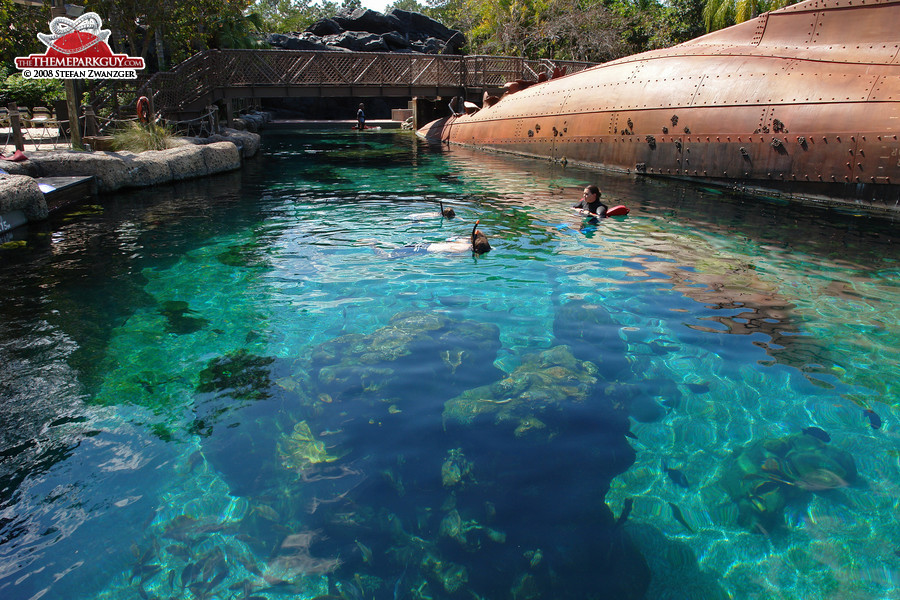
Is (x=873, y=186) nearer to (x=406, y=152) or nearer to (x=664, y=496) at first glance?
(x=664, y=496)

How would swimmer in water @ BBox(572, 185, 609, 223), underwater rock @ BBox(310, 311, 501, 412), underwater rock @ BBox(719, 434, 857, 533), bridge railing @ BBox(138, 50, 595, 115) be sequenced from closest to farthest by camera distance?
underwater rock @ BBox(719, 434, 857, 533) < underwater rock @ BBox(310, 311, 501, 412) < swimmer in water @ BBox(572, 185, 609, 223) < bridge railing @ BBox(138, 50, 595, 115)

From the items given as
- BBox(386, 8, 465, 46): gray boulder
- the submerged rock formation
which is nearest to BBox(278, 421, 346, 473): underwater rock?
the submerged rock formation

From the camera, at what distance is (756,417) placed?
4.84 metres

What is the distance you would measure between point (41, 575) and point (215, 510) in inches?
37.7

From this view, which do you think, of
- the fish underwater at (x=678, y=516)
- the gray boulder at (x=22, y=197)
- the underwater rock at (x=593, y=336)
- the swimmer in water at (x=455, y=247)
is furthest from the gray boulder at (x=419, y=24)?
the fish underwater at (x=678, y=516)

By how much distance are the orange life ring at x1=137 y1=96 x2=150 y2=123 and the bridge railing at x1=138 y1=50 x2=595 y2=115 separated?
495 centimetres

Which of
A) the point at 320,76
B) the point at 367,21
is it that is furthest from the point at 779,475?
the point at 367,21

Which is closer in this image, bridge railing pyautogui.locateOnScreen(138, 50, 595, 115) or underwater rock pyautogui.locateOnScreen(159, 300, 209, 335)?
underwater rock pyautogui.locateOnScreen(159, 300, 209, 335)

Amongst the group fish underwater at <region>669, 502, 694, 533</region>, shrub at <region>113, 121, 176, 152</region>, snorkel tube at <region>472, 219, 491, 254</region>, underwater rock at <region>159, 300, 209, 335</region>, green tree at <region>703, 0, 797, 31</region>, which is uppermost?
green tree at <region>703, 0, 797, 31</region>

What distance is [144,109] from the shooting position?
51.6 feet

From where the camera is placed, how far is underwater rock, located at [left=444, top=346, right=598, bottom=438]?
186 inches

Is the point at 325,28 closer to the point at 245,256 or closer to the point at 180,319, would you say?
the point at 245,256

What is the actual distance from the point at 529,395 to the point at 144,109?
1531 centimetres

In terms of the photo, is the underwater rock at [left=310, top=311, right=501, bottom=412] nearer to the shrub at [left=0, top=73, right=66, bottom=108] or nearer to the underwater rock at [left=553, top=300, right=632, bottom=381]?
the underwater rock at [left=553, top=300, right=632, bottom=381]
